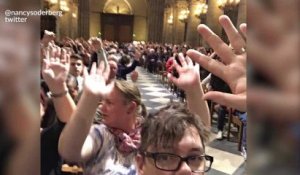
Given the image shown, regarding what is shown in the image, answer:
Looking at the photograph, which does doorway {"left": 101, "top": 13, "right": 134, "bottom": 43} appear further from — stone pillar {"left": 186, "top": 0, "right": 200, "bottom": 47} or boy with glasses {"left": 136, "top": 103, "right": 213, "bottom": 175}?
boy with glasses {"left": 136, "top": 103, "right": 213, "bottom": 175}

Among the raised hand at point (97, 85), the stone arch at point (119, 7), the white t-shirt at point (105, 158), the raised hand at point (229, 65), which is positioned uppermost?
the stone arch at point (119, 7)

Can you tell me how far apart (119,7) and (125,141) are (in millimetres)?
33232

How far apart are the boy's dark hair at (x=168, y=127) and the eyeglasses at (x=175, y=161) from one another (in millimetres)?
35

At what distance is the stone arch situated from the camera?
33.6 metres

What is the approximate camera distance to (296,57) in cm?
31

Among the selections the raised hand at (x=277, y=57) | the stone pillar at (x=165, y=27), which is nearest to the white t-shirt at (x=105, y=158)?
the raised hand at (x=277, y=57)

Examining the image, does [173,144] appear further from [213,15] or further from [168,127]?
[213,15]

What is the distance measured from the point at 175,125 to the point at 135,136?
1.98 feet

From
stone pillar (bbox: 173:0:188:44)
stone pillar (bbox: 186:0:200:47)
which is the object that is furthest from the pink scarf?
stone pillar (bbox: 173:0:188:44)

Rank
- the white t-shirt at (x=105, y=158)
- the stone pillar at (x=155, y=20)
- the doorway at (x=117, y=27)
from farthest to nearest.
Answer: the doorway at (x=117, y=27), the stone pillar at (x=155, y=20), the white t-shirt at (x=105, y=158)

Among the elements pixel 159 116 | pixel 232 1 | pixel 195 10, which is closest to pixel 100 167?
pixel 159 116

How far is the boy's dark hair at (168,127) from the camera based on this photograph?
3.62 ft

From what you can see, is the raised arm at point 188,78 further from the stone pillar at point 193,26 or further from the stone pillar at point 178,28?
the stone pillar at point 178,28

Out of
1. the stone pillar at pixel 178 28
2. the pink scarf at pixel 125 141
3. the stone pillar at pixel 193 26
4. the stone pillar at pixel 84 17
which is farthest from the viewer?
the stone pillar at pixel 84 17
